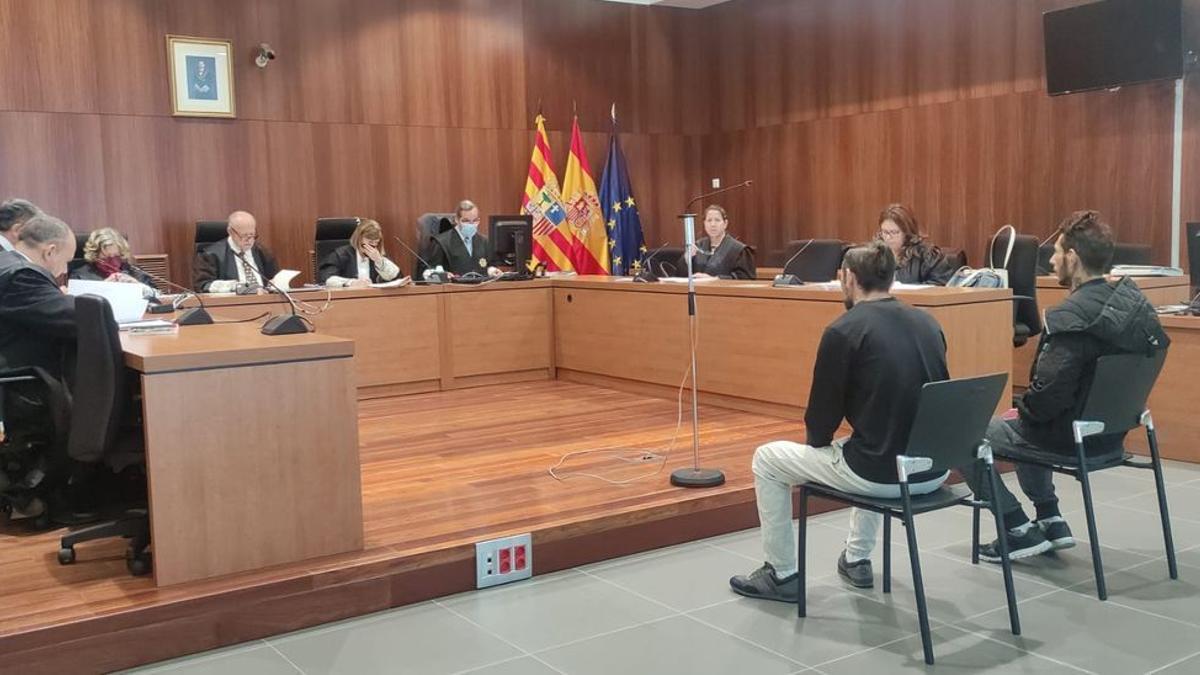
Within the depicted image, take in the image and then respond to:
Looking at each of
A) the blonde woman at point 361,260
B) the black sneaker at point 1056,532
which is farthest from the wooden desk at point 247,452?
the blonde woman at point 361,260

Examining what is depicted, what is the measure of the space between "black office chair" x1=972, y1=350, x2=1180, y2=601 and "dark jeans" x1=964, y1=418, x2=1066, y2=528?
20mm

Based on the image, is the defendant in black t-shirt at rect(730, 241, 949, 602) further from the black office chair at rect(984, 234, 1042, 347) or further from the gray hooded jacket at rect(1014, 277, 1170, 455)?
the black office chair at rect(984, 234, 1042, 347)

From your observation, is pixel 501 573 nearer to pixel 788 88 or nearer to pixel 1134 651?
pixel 1134 651

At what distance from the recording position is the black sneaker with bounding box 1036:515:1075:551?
3.69 m

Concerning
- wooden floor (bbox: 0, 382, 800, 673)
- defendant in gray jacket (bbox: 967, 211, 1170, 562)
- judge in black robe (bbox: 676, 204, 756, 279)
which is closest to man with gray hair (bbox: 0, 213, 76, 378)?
wooden floor (bbox: 0, 382, 800, 673)

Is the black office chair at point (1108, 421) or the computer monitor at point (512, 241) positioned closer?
the black office chair at point (1108, 421)

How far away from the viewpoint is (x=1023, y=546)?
365cm

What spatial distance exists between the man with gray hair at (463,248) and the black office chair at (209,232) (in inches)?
55.3

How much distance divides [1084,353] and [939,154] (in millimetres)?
5201

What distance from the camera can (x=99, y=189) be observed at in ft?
24.9

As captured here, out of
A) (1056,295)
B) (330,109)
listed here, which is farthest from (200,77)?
(1056,295)

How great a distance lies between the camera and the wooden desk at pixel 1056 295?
6.02 m

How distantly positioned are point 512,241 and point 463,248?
15.4 inches

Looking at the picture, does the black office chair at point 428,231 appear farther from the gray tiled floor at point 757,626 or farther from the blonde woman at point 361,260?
the gray tiled floor at point 757,626
